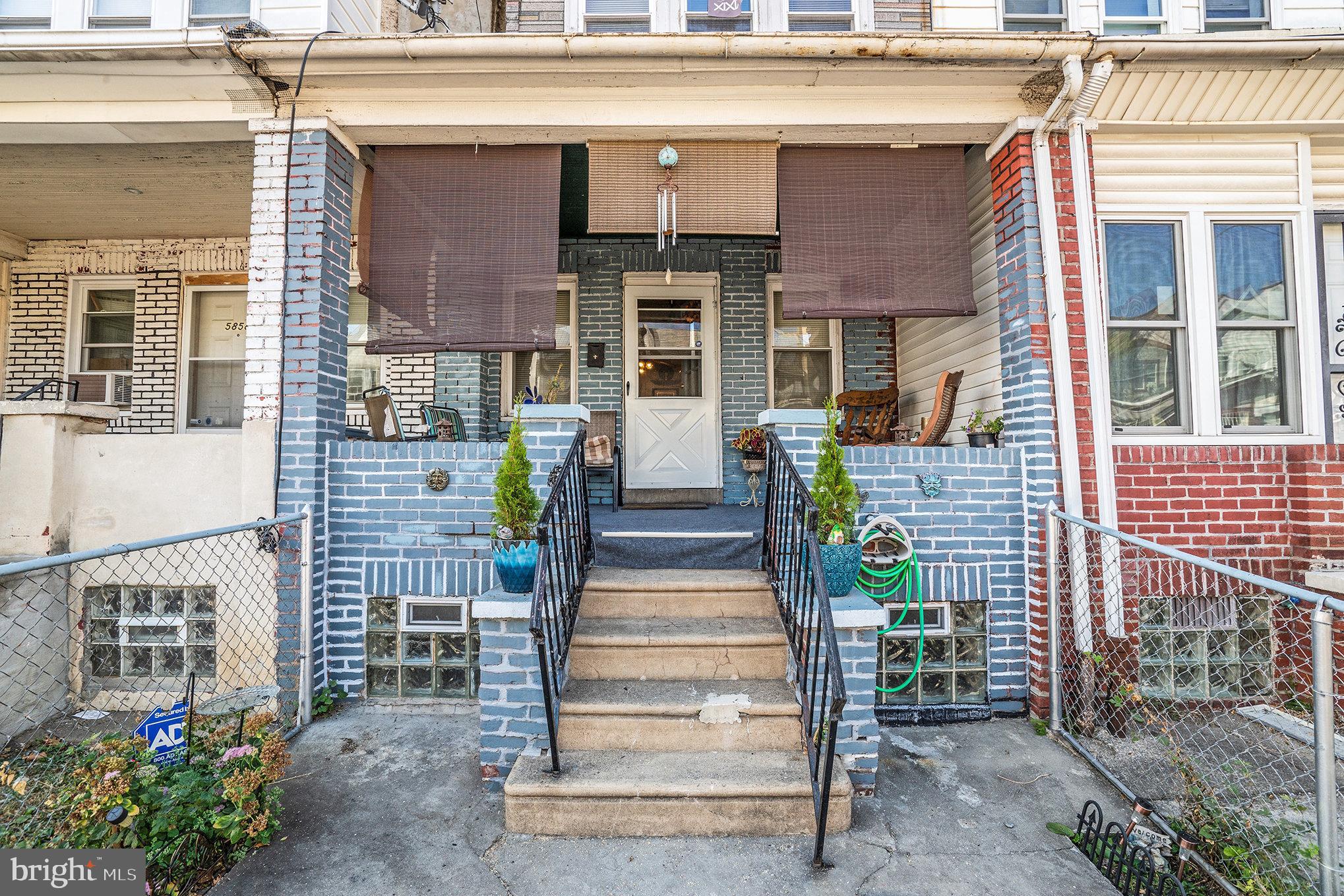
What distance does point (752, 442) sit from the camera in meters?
6.04

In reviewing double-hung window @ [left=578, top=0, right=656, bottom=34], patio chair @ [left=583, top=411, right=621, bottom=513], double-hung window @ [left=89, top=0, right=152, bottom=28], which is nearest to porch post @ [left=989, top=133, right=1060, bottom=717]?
double-hung window @ [left=578, top=0, right=656, bottom=34]

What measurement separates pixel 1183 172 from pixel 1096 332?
57.5 inches

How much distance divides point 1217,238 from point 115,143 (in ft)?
25.4

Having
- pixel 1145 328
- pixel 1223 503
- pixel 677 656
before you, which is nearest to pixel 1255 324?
pixel 1145 328

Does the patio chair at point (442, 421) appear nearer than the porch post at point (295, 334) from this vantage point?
No

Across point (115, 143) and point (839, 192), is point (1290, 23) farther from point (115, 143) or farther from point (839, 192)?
point (115, 143)

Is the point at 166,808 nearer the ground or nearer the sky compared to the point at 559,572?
nearer the ground

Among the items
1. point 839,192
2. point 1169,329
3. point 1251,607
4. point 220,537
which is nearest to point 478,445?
point 220,537

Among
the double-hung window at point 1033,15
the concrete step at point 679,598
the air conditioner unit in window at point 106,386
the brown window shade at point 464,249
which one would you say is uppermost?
the double-hung window at point 1033,15

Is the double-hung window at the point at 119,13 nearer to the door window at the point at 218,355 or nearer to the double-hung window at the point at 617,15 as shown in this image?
the door window at the point at 218,355

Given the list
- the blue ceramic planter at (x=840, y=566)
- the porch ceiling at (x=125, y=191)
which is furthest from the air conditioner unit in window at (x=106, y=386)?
the blue ceramic planter at (x=840, y=566)

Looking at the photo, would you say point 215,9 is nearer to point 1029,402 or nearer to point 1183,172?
point 1029,402

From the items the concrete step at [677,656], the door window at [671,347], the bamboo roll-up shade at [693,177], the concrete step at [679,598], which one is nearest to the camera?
the concrete step at [677,656]

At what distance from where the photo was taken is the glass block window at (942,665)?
4062 mm
